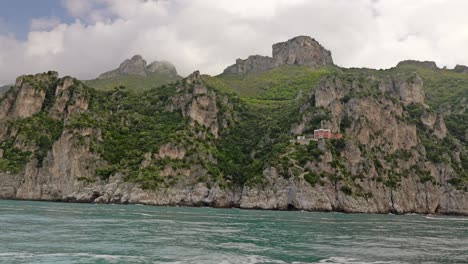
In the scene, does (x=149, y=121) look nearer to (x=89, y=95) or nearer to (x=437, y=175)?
(x=89, y=95)

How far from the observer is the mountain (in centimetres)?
14450

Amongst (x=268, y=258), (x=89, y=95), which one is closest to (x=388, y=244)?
(x=268, y=258)

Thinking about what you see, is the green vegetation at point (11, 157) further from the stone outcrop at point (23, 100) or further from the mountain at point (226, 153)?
the stone outcrop at point (23, 100)

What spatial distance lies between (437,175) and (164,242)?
13787 centimetres

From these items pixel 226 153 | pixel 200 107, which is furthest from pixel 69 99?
pixel 226 153

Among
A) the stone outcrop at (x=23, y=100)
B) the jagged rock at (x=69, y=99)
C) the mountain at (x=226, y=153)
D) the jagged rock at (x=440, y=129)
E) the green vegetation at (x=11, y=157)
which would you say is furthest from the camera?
the jagged rock at (x=440, y=129)

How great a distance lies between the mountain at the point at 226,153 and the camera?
144500 millimetres

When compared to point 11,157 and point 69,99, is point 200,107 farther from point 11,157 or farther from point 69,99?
point 11,157

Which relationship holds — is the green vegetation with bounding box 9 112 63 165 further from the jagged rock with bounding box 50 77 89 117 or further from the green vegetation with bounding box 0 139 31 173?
the jagged rock with bounding box 50 77 89 117

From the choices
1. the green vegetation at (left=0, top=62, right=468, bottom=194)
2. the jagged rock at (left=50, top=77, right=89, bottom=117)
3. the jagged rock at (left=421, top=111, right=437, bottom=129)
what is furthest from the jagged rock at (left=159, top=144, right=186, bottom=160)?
the jagged rock at (left=421, top=111, right=437, bottom=129)

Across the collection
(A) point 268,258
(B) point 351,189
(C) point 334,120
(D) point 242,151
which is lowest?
(A) point 268,258

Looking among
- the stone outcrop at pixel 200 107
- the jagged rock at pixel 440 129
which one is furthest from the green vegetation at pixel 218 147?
the jagged rock at pixel 440 129

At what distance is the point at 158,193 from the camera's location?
143750mm

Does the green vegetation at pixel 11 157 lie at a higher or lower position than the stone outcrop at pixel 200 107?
lower
